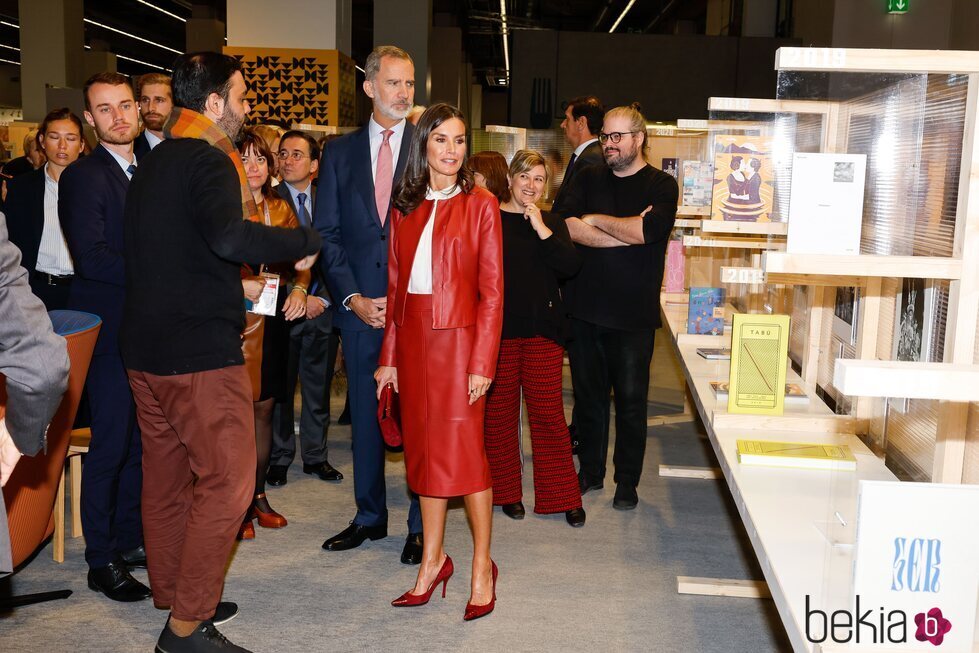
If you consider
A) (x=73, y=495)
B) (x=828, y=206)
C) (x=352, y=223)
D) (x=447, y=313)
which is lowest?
(x=73, y=495)

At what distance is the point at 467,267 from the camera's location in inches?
114

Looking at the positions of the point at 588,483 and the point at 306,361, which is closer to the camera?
the point at 588,483

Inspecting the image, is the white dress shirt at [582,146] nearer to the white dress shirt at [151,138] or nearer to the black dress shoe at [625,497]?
the black dress shoe at [625,497]

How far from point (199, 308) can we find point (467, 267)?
803 mm

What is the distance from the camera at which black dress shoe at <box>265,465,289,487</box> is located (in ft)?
14.6

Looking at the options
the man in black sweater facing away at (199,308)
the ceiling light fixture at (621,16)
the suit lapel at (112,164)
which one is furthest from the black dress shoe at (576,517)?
the ceiling light fixture at (621,16)

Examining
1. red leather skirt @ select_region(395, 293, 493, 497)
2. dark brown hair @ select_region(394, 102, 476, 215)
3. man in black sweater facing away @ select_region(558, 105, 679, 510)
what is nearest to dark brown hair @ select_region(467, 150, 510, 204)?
dark brown hair @ select_region(394, 102, 476, 215)

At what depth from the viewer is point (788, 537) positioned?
2059mm

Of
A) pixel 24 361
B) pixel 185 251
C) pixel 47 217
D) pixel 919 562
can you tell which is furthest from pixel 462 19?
Result: pixel 919 562

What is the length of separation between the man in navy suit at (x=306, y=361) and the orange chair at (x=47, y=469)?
5.96ft

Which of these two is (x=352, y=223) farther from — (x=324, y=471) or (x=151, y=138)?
(x=324, y=471)

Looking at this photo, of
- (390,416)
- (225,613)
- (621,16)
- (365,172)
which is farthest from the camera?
(621,16)

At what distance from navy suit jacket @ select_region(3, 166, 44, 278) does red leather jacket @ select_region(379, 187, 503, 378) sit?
6.07ft

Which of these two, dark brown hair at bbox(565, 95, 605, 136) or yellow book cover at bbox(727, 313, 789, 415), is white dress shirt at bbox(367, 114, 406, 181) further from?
dark brown hair at bbox(565, 95, 605, 136)
